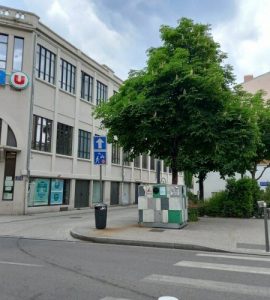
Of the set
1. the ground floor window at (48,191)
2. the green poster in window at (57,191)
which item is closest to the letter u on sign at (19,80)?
the ground floor window at (48,191)

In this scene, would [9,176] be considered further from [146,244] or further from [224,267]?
[224,267]

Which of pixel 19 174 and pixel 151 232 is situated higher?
pixel 19 174

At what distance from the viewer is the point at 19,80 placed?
23.5 metres

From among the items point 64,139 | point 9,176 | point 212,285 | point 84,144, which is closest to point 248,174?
point 84,144

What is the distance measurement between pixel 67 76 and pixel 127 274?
23322mm

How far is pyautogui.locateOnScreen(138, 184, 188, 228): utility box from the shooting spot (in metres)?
14.5

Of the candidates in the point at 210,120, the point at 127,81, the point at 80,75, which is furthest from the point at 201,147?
the point at 80,75

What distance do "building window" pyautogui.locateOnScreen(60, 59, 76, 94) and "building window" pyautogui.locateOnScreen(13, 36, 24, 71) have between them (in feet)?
13.4

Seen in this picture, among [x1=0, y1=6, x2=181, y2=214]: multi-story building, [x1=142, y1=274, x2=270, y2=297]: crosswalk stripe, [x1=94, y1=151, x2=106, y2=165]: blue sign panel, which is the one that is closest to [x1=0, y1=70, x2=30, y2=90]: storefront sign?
[x1=0, y1=6, x2=181, y2=214]: multi-story building

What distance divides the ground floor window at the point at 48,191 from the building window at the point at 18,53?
722 centimetres

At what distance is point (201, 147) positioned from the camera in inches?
645

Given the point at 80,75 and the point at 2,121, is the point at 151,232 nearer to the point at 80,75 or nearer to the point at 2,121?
the point at 2,121

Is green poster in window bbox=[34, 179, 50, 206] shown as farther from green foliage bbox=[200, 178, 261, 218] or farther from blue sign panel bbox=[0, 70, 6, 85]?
green foliage bbox=[200, 178, 261, 218]

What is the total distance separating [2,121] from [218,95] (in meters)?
13.7
